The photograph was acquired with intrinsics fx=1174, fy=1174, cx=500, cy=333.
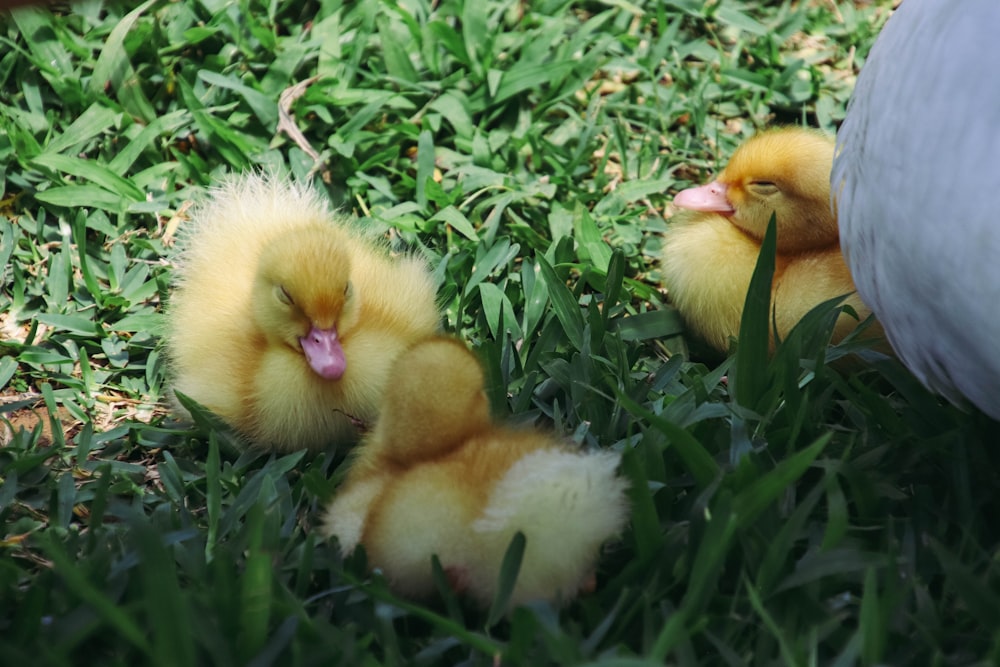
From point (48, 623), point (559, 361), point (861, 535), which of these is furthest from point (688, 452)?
point (48, 623)

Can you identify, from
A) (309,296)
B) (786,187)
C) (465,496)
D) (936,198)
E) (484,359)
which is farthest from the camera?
(786,187)

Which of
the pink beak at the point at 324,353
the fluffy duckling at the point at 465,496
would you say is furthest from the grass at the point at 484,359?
the pink beak at the point at 324,353

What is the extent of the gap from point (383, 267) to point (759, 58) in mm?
1367

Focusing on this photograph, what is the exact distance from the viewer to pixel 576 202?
8.79 feet

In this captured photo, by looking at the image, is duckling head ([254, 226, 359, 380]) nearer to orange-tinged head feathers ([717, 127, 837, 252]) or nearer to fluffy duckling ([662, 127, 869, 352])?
fluffy duckling ([662, 127, 869, 352])

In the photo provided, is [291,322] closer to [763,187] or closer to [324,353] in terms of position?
[324,353]

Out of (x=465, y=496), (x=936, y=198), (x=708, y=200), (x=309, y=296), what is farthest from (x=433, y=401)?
(x=708, y=200)

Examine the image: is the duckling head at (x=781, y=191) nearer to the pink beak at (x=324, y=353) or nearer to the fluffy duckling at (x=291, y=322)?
the fluffy duckling at (x=291, y=322)

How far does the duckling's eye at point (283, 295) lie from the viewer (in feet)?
6.67

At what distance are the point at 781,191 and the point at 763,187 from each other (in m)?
0.04

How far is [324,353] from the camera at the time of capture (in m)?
2.05

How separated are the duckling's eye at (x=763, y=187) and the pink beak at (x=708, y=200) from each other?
2.7 inches

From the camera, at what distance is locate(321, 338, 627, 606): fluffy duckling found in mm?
1562

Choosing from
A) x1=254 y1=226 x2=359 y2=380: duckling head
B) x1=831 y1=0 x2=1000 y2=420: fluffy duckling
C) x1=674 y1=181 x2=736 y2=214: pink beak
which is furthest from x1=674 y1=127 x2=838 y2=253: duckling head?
x1=254 y1=226 x2=359 y2=380: duckling head
